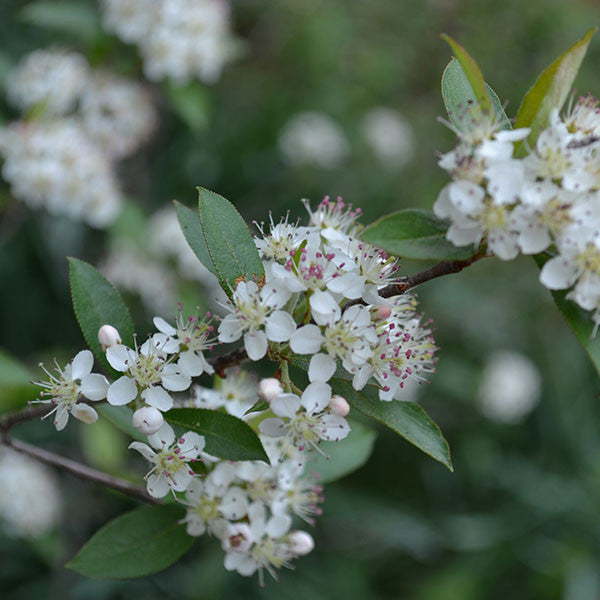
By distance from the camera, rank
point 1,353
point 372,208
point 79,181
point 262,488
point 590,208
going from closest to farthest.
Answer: point 590,208 → point 262,488 → point 1,353 → point 79,181 → point 372,208

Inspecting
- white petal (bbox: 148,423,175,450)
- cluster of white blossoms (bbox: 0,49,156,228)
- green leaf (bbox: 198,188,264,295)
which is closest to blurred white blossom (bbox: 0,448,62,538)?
cluster of white blossoms (bbox: 0,49,156,228)

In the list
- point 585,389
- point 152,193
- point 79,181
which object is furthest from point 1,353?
point 585,389

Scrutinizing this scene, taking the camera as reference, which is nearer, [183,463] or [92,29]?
[183,463]

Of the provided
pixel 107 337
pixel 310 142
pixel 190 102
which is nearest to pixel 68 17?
pixel 190 102

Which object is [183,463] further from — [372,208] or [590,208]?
[372,208]

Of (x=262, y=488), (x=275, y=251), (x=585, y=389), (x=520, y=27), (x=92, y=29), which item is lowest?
(x=585, y=389)

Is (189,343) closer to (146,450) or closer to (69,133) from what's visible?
(146,450)

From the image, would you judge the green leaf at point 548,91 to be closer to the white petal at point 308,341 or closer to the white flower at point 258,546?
the white petal at point 308,341

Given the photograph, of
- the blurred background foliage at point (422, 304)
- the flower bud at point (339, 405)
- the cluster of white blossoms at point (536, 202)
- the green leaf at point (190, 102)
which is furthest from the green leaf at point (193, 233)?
the green leaf at point (190, 102)

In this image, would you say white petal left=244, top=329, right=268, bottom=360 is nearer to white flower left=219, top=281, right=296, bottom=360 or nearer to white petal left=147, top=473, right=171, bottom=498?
white flower left=219, top=281, right=296, bottom=360
